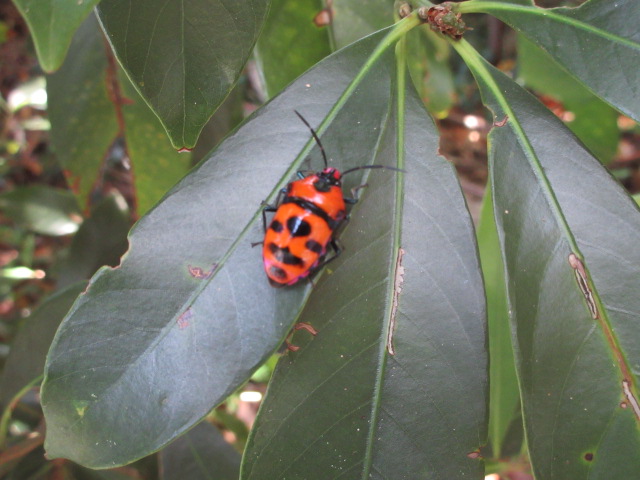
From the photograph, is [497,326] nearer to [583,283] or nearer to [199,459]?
[583,283]

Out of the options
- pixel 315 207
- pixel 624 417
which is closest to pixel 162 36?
pixel 315 207

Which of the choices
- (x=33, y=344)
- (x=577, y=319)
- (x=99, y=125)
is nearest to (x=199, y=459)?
(x=33, y=344)

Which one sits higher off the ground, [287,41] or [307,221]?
[287,41]

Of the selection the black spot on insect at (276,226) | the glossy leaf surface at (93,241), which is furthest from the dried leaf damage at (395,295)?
the glossy leaf surface at (93,241)

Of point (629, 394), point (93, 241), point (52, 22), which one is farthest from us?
point (93, 241)

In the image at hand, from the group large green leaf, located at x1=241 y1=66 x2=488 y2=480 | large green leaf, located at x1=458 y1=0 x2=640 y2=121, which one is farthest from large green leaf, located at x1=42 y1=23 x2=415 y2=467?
large green leaf, located at x1=458 y1=0 x2=640 y2=121

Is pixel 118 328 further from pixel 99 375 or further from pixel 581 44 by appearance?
pixel 581 44

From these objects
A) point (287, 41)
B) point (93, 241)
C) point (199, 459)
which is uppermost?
point (287, 41)
